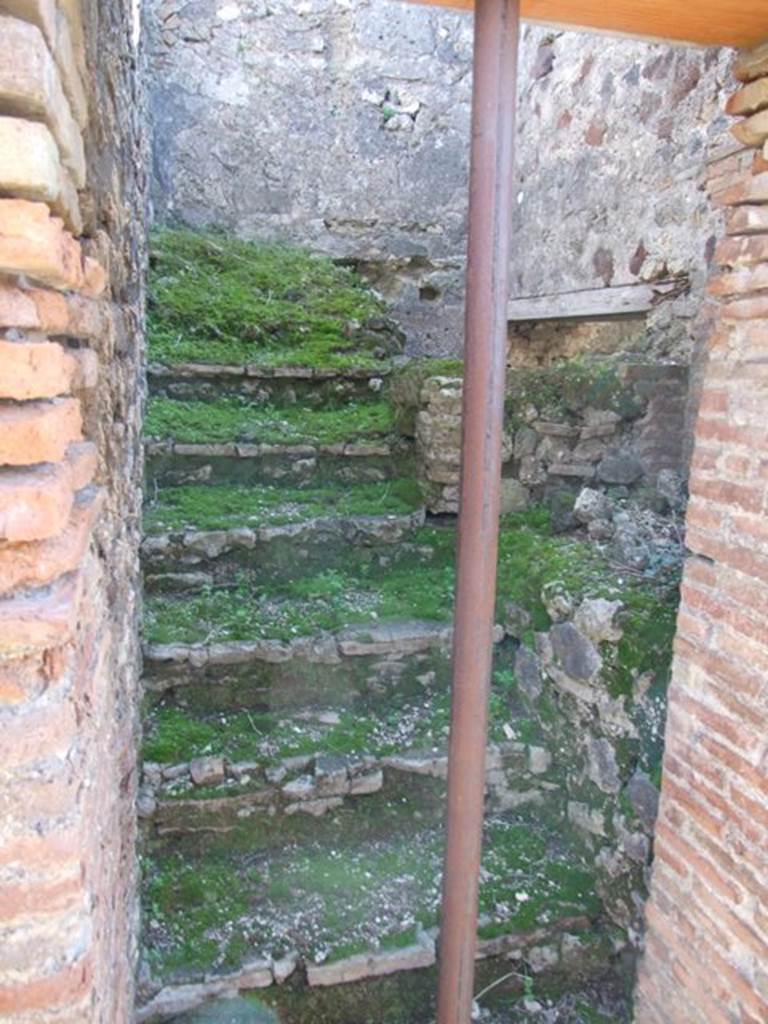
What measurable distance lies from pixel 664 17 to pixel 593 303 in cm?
275

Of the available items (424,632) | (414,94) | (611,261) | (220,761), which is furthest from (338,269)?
(220,761)

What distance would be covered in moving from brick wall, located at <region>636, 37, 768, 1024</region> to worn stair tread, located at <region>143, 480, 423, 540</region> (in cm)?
198

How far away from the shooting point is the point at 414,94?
6.55 metres

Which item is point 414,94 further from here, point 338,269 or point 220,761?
point 220,761

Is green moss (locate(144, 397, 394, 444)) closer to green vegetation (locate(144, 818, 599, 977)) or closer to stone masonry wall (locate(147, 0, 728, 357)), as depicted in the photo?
stone masonry wall (locate(147, 0, 728, 357))

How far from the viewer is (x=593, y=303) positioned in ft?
14.7

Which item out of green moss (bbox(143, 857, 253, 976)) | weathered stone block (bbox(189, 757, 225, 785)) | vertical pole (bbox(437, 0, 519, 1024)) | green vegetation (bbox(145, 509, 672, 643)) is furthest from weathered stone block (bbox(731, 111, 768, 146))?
green moss (bbox(143, 857, 253, 976))

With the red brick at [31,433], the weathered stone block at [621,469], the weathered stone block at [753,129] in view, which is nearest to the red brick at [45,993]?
the red brick at [31,433]

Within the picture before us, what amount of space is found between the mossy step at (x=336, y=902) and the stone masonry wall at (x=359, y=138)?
341cm

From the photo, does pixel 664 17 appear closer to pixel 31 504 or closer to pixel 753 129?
pixel 753 129

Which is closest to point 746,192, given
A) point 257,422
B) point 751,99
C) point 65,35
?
point 751,99

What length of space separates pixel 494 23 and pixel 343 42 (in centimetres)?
555

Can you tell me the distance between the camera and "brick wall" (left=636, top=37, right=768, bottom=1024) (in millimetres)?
1928

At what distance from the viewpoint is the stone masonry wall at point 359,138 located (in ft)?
16.9
